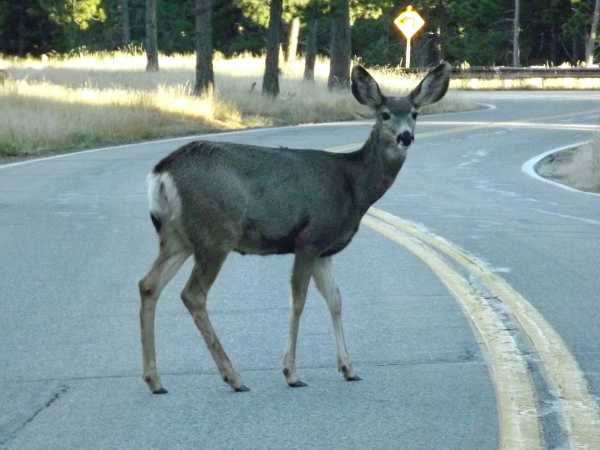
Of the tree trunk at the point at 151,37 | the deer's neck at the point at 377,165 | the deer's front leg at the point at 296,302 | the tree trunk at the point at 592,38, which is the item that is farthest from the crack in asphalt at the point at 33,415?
the tree trunk at the point at 592,38

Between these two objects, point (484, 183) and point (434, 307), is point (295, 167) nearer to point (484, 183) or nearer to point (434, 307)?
point (434, 307)

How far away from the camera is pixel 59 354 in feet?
23.5

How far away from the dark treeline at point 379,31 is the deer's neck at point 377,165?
Result: 49571mm

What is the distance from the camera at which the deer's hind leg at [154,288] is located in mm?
6242

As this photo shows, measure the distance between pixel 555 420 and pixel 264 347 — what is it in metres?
2.23

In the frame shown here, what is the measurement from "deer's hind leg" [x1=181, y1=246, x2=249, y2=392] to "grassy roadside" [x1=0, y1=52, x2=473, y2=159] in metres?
17.2

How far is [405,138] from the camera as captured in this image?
22.1 feet

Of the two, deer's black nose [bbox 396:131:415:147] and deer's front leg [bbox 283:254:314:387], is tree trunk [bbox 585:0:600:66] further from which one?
deer's front leg [bbox 283:254:314:387]

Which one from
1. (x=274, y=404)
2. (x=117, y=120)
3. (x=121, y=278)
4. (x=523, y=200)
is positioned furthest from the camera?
(x=117, y=120)

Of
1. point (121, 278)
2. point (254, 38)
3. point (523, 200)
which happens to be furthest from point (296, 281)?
point (254, 38)

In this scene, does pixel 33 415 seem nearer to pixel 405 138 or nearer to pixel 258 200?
pixel 258 200

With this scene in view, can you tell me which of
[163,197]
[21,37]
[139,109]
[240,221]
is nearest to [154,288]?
[163,197]

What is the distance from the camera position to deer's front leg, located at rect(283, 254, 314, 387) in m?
6.29

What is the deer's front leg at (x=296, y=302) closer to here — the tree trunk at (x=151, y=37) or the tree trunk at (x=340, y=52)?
the tree trunk at (x=340, y=52)
